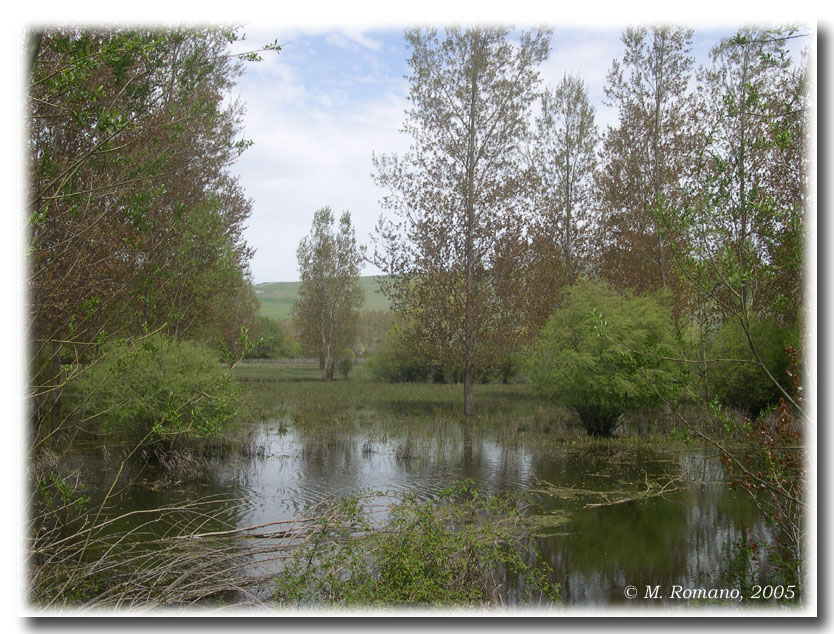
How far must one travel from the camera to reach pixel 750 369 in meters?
17.1

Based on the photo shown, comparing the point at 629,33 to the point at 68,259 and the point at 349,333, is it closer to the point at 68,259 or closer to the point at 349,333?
the point at 68,259

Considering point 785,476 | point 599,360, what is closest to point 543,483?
point 599,360

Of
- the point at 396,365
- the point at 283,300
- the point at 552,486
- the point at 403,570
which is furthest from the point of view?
the point at 283,300

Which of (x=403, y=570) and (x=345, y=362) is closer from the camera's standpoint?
(x=403, y=570)

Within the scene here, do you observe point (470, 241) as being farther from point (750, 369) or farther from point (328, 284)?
point (328, 284)

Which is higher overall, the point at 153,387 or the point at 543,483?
the point at 153,387

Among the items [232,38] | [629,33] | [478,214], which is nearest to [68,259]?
[232,38]

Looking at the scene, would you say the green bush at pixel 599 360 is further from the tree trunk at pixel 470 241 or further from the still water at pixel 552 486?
the tree trunk at pixel 470 241

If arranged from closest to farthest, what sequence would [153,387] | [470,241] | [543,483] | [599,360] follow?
[543,483]
[153,387]
[599,360]
[470,241]

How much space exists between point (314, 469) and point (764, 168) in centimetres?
1546

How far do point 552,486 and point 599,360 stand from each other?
5.29 metres

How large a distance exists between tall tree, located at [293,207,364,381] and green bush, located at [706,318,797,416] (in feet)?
89.6

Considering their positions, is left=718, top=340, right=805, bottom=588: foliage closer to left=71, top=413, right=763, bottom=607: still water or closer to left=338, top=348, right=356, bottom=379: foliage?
left=71, top=413, right=763, bottom=607: still water

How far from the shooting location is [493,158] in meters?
22.2
